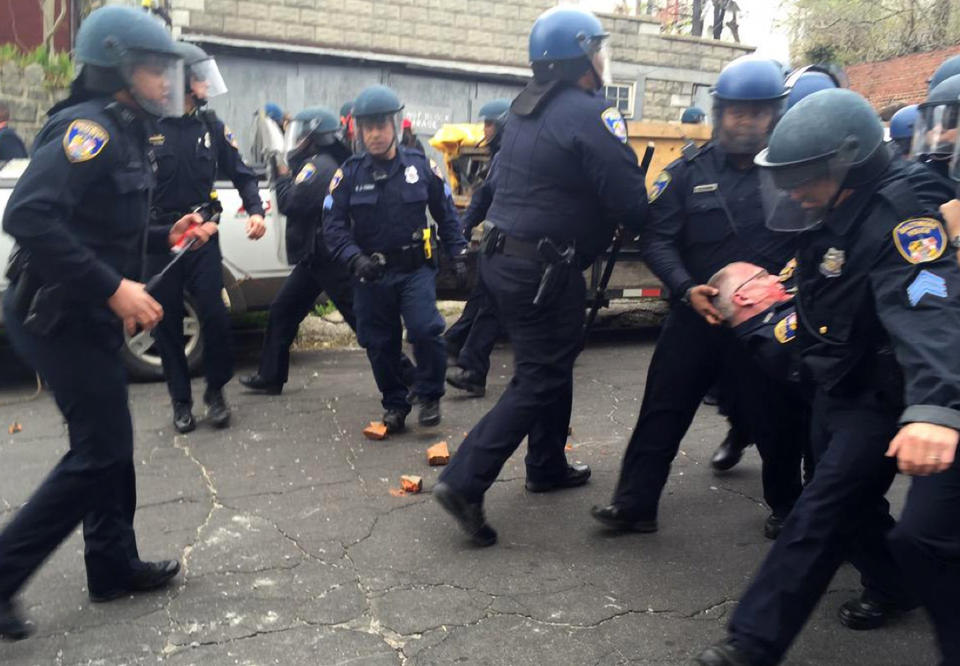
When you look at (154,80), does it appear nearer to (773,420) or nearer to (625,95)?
(773,420)

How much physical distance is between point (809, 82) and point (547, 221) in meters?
1.69

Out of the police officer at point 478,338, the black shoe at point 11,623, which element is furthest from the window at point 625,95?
the black shoe at point 11,623

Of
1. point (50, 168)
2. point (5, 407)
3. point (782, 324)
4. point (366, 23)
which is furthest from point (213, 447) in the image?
point (366, 23)

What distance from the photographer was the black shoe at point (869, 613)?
3.34 m

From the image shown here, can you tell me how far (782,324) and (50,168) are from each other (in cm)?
253

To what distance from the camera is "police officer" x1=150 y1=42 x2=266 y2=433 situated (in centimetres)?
554

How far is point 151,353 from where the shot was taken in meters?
6.94

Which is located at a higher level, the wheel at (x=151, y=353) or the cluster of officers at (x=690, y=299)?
the cluster of officers at (x=690, y=299)

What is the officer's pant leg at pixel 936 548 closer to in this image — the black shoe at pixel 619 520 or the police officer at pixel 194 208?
the black shoe at pixel 619 520

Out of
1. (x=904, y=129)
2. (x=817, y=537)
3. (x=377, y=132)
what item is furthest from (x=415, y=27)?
(x=817, y=537)

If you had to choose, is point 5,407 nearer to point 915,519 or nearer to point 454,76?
point 915,519

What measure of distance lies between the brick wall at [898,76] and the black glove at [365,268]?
47.6 feet

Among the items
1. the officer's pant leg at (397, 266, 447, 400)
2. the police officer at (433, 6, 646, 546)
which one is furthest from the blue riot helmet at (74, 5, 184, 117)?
the officer's pant leg at (397, 266, 447, 400)

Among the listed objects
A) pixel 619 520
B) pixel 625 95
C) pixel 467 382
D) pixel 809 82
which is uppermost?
pixel 809 82
